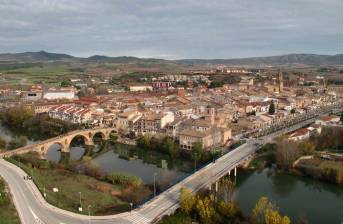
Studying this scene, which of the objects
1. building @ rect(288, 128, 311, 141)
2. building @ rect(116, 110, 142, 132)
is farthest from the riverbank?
building @ rect(116, 110, 142, 132)

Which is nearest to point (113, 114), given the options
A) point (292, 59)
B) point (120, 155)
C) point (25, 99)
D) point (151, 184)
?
point (120, 155)

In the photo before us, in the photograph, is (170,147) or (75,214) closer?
(75,214)

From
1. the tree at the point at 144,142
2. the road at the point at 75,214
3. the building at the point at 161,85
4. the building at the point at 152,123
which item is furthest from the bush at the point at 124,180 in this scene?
the building at the point at 161,85

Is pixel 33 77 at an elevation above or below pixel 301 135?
above

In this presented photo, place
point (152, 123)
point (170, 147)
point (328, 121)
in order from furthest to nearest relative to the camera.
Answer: point (328, 121) → point (152, 123) → point (170, 147)

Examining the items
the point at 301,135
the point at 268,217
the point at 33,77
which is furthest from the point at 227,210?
the point at 33,77

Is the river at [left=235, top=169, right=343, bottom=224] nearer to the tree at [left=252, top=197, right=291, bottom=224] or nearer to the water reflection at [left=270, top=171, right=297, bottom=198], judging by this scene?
the water reflection at [left=270, top=171, right=297, bottom=198]

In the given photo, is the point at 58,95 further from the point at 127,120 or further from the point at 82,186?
the point at 82,186
